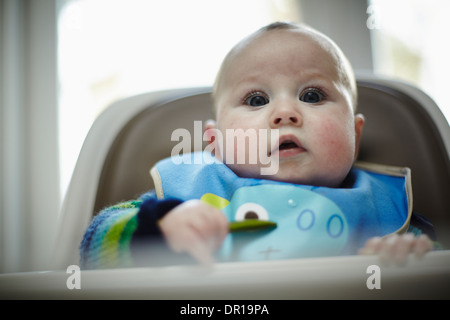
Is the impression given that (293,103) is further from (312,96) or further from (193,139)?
(193,139)

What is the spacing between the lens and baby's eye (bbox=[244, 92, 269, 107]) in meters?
0.48

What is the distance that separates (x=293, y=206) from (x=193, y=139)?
301mm

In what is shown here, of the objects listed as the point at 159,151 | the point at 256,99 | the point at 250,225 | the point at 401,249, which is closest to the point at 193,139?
the point at 159,151

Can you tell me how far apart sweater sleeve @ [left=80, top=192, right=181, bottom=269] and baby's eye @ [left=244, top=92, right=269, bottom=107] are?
0.21 m

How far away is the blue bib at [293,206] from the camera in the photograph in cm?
36

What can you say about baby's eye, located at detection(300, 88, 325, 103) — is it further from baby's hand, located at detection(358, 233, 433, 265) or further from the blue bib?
baby's hand, located at detection(358, 233, 433, 265)

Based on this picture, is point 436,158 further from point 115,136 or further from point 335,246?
point 115,136

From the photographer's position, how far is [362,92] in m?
0.67

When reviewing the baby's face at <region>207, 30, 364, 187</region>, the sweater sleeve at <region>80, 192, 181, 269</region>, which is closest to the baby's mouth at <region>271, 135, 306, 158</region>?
the baby's face at <region>207, 30, 364, 187</region>

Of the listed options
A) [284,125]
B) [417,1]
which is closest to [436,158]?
[284,125]

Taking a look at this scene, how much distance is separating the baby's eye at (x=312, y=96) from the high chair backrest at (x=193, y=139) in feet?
0.73

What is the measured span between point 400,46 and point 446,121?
1.10 feet

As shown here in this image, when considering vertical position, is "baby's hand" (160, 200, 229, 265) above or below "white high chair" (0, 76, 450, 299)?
below

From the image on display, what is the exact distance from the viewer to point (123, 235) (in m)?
0.32
